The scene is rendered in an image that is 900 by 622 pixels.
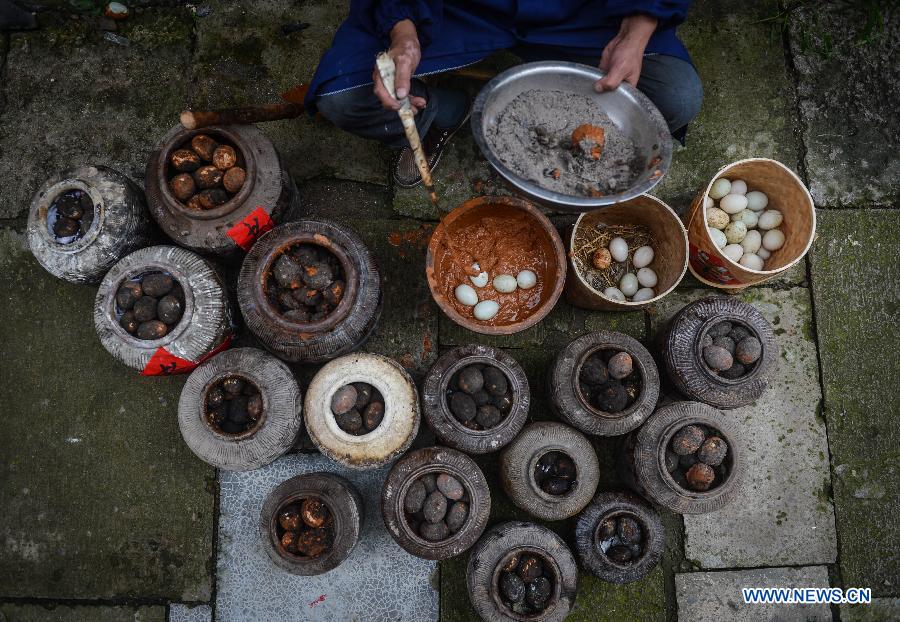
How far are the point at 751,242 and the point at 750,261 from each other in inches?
4.0

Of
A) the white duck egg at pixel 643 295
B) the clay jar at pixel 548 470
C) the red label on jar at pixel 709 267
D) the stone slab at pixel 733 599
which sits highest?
the red label on jar at pixel 709 267

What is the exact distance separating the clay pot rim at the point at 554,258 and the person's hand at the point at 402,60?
55 centimetres

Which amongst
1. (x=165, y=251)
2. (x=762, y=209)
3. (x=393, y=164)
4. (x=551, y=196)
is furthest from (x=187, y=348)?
(x=762, y=209)

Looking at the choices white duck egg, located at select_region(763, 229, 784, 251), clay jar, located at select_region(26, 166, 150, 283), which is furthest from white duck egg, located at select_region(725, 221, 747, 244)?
clay jar, located at select_region(26, 166, 150, 283)

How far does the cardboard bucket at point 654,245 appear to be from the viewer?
2805mm

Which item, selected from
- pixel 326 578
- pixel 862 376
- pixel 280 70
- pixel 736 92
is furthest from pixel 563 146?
pixel 326 578

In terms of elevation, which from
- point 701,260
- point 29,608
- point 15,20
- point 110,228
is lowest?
point 29,608

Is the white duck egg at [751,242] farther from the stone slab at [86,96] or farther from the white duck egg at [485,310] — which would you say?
the stone slab at [86,96]

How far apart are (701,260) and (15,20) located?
4055mm

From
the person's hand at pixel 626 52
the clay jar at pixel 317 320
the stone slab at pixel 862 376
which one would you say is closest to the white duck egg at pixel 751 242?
the stone slab at pixel 862 376

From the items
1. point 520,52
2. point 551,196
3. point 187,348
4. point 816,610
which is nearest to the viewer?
point 551,196

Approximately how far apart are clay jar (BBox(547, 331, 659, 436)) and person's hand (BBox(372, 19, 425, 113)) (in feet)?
4.47

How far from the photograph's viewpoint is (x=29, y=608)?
9.82ft

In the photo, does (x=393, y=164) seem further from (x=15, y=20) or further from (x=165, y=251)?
(x=15, y=20)
